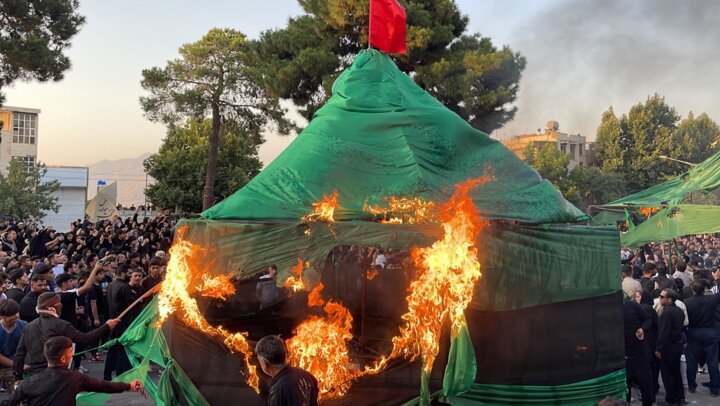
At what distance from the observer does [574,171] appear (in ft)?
158

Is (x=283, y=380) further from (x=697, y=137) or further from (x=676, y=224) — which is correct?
(x=697, y=137)

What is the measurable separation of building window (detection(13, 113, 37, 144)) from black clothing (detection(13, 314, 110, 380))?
61.2m

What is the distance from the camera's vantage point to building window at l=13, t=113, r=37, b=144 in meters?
58.8

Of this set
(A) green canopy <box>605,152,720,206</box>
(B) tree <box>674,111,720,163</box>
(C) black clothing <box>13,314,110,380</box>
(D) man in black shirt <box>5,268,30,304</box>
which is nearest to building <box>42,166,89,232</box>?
(B) tree <box>674,111,720,163</box>

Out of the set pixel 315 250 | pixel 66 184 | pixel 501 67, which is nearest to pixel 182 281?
pixel 315 250

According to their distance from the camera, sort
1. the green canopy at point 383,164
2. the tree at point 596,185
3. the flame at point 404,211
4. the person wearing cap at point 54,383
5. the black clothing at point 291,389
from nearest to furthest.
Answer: the black clothing at point 291,389
the person wearing cap at point 54,383
the flame at point 404,211
the green canopy at point 383,164
the tree at point 596,185

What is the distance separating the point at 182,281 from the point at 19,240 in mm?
14516

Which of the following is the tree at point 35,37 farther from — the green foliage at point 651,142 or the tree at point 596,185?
the green foliage at point 651,142

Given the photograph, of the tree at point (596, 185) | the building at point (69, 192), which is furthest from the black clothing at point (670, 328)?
the building at point (69, 192)

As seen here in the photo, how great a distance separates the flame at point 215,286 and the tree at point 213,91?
18752 millimetres

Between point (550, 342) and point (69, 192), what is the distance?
211 feet

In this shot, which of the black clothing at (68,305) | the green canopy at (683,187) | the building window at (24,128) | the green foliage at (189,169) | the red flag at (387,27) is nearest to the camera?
the black clothing at (68,305)

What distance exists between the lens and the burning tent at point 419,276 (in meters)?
6.53

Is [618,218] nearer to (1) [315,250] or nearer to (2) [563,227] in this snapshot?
(2) [563,227]
